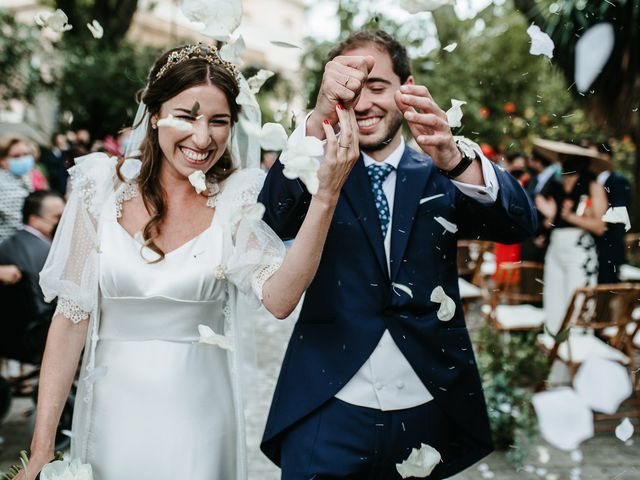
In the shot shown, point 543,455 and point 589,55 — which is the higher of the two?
point 589,55

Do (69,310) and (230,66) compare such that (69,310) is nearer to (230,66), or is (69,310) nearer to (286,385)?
(286,385)

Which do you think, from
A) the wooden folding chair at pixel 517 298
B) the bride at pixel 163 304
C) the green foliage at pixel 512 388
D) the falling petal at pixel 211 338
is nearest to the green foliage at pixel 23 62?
the wooden folding chair at pixel 517 298

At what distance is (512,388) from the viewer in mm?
4570

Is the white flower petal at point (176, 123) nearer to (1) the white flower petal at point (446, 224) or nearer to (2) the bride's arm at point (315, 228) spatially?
(2) the bride's arm at point (315, 228)

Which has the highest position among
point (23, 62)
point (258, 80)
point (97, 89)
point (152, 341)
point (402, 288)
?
point (23, 62)

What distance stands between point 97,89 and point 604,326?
1240 cm

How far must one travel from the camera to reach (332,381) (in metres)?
2.09

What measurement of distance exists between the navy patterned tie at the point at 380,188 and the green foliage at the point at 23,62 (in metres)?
14.9

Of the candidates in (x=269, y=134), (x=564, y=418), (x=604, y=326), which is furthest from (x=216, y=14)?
(x=604, y=326)

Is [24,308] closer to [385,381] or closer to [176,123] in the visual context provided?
[176,123]

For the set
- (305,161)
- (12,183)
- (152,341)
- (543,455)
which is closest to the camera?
(305,161)

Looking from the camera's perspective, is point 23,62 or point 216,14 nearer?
point 216,14

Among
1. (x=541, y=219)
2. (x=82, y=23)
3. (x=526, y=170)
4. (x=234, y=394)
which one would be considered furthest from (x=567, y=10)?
(x=82, y=23)

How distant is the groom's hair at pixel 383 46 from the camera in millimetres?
2254
